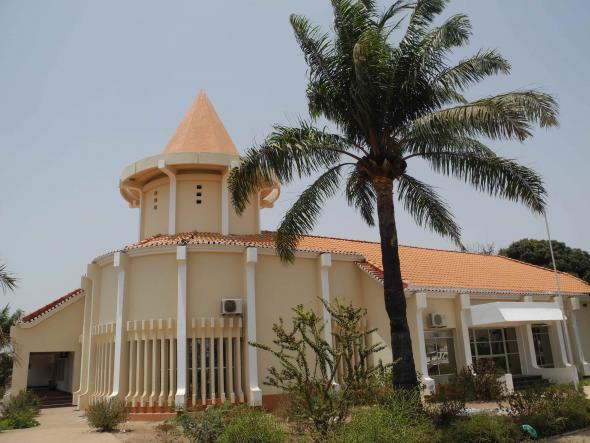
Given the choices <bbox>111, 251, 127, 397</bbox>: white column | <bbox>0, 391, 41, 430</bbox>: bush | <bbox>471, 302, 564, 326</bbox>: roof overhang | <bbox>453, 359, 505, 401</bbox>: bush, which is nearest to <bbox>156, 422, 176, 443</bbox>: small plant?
<bbox>111, 251, 127, 397</bbox>: white column

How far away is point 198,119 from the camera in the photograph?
826 inches

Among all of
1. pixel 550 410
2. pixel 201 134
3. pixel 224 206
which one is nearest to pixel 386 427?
pixel 550 410

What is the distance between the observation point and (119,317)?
52.7 feet

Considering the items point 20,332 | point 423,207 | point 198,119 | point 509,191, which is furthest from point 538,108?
point 20,332

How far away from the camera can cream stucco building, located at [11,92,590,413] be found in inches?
607

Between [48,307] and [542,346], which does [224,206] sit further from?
[542,346]

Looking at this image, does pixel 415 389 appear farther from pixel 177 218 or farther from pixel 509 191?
pixel 177 218

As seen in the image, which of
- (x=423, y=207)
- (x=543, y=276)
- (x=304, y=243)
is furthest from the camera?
(x=543, y=276)

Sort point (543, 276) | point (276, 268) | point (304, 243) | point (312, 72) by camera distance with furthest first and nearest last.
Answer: point (543, 276)
point (304, 243)
point (276, 268)
point (312, 72)

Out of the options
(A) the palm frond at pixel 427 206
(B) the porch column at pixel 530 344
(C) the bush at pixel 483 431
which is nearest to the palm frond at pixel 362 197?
(A) the palm frond at pixel 427 206

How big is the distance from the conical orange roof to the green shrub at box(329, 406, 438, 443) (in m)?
13.0

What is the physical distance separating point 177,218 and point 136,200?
3.92m

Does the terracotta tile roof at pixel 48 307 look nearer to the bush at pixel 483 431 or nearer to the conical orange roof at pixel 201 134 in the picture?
the conical orange roof at pixel 201 134

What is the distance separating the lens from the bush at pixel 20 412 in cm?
1454
